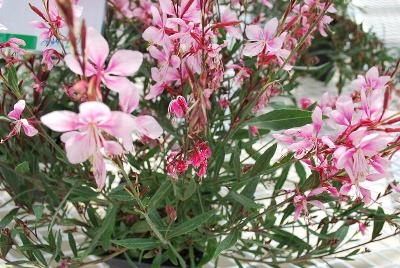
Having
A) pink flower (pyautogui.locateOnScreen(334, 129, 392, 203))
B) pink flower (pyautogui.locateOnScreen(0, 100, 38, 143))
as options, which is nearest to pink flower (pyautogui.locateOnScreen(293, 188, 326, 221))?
pink flower (pyautogui.locateOnScreen(334, 129, 392, 203))

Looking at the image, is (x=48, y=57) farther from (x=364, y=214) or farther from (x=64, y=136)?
(x=364, y=214)

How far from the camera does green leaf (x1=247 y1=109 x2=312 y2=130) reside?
47 cm

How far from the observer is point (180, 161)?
0.42 metres

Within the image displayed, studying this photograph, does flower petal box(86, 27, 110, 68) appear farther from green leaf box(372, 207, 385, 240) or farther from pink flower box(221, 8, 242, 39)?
green leaf box(372, 207, 385, 240)

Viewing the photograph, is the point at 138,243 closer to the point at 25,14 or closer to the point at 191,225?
the point at 191,225

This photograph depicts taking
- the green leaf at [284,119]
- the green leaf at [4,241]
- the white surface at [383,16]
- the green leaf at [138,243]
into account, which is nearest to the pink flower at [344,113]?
the green leaf at [284,119]

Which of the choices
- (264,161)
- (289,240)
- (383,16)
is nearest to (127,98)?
(264,161)

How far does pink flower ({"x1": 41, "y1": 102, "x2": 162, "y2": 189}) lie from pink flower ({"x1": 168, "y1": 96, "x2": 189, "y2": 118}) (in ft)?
0.40

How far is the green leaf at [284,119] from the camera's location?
0.47m

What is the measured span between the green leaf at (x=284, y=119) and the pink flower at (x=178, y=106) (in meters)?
0.08

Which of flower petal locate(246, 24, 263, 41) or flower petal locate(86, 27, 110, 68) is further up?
flower petal locate(86, 27, 110, 68)

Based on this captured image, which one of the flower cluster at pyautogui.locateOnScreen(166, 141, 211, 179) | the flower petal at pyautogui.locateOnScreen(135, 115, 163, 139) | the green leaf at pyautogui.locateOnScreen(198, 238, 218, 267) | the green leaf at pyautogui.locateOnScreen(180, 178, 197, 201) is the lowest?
the green leaf at pyautogui.locateOnScreen(198, 238, 218, 267)

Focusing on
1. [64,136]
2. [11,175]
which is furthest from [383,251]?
[64,136]

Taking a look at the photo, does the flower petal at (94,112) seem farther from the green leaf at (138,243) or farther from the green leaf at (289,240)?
the green leaf at (289,240)
